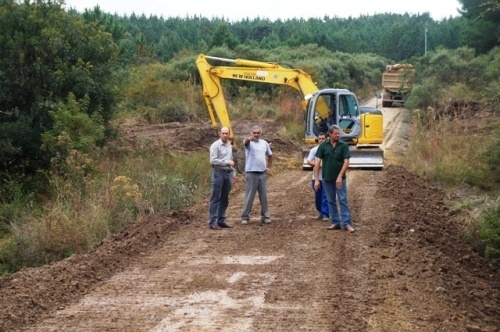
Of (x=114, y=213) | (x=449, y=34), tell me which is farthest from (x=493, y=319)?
(x=449, y=34)

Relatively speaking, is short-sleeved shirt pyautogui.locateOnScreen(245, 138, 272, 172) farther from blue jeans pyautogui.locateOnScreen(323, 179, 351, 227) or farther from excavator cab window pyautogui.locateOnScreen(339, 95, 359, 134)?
excavator cab window pyautogui.locateOnScreen(339, 95, 359, 134)

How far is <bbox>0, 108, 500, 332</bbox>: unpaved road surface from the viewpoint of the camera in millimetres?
9062

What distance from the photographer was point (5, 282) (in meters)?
11.2

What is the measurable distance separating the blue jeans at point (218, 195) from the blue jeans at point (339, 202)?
6.02 feet

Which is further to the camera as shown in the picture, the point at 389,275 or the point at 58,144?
the point at 58,144

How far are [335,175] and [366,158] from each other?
10.8 metres

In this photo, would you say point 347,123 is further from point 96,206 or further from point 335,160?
point 96,206

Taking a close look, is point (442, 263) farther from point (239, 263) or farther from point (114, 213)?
point (114, 213)

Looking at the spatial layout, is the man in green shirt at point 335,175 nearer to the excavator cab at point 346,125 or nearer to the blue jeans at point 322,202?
the blue jeans at point 322,202

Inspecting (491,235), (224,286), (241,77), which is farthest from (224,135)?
(241,77)

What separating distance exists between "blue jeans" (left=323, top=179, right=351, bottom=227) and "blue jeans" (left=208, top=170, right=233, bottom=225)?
1836mm

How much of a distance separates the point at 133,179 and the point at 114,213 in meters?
2.85

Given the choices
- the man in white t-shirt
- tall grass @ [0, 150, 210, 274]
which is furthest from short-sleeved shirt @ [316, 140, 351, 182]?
tall grass @ [0, 150, 210, 274]

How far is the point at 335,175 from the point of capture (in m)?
14.7
